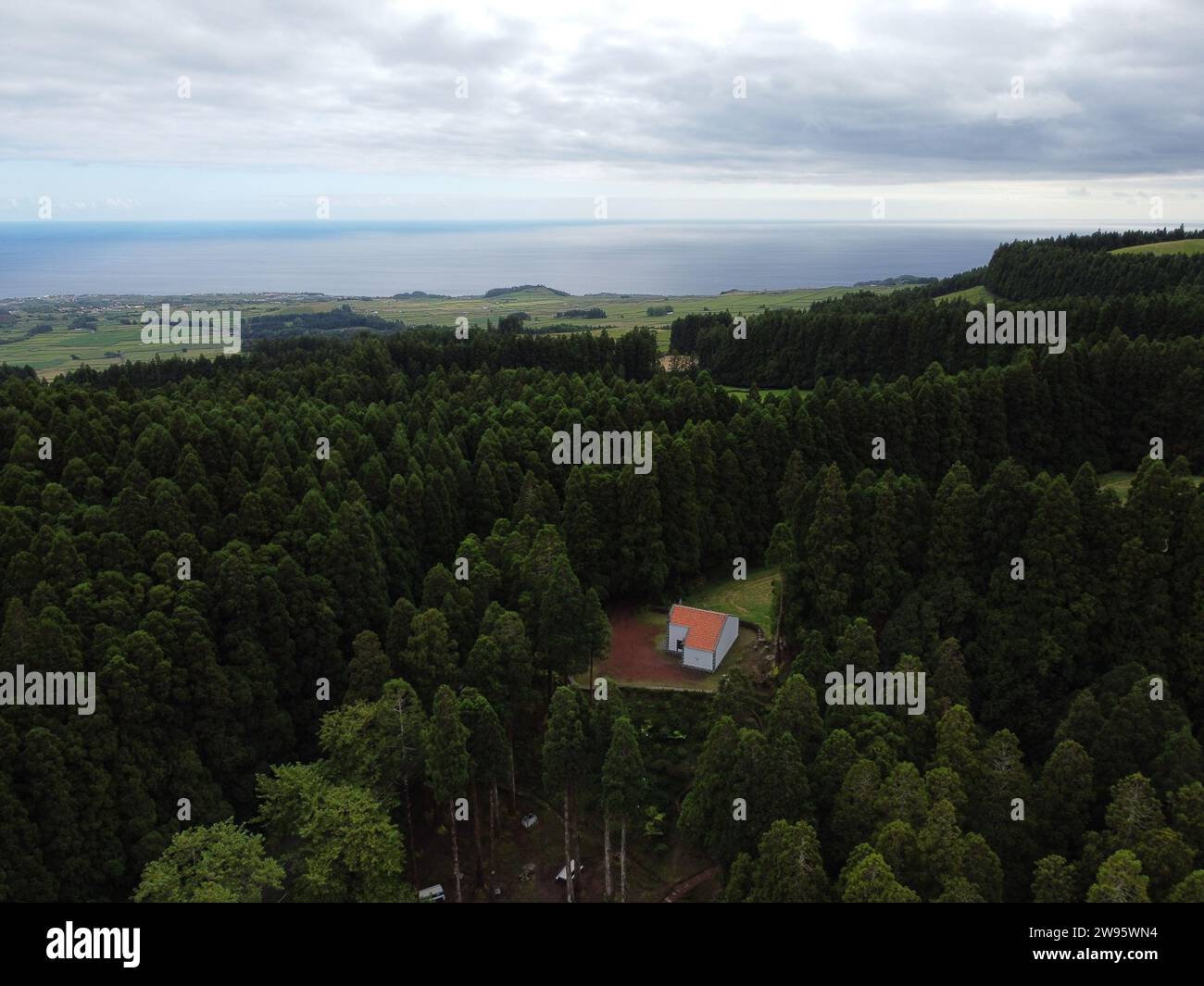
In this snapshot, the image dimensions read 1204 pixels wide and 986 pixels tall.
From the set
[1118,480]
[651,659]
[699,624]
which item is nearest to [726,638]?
[699,624]

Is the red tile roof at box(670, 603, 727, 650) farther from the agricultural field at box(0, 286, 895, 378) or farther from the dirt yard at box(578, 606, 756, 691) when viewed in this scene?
the agricultural field at box(0, 286, 895, 378)

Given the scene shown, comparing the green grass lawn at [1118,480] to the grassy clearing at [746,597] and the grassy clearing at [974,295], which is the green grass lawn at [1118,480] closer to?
the grassy clearing at [746,597]

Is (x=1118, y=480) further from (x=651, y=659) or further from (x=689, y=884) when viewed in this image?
(x=689, y=884)

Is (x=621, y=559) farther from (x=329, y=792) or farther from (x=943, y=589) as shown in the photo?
(x=329, y=792)

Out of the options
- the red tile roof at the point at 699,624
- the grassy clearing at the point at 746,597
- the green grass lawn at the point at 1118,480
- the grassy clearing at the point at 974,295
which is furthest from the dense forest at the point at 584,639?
the grassy clearing at the point at 974,295

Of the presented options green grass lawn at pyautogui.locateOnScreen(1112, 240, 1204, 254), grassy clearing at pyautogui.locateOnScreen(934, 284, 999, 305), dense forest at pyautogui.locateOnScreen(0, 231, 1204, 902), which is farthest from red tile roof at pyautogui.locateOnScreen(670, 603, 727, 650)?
green grass lawn at pyautogui.locateOnScreen(1112, 240, 1204, 254)

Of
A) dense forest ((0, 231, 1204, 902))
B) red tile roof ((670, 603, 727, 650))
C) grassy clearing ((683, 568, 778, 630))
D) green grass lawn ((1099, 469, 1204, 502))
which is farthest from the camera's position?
green grass lawn ((1099, 469, 1204, 502))
